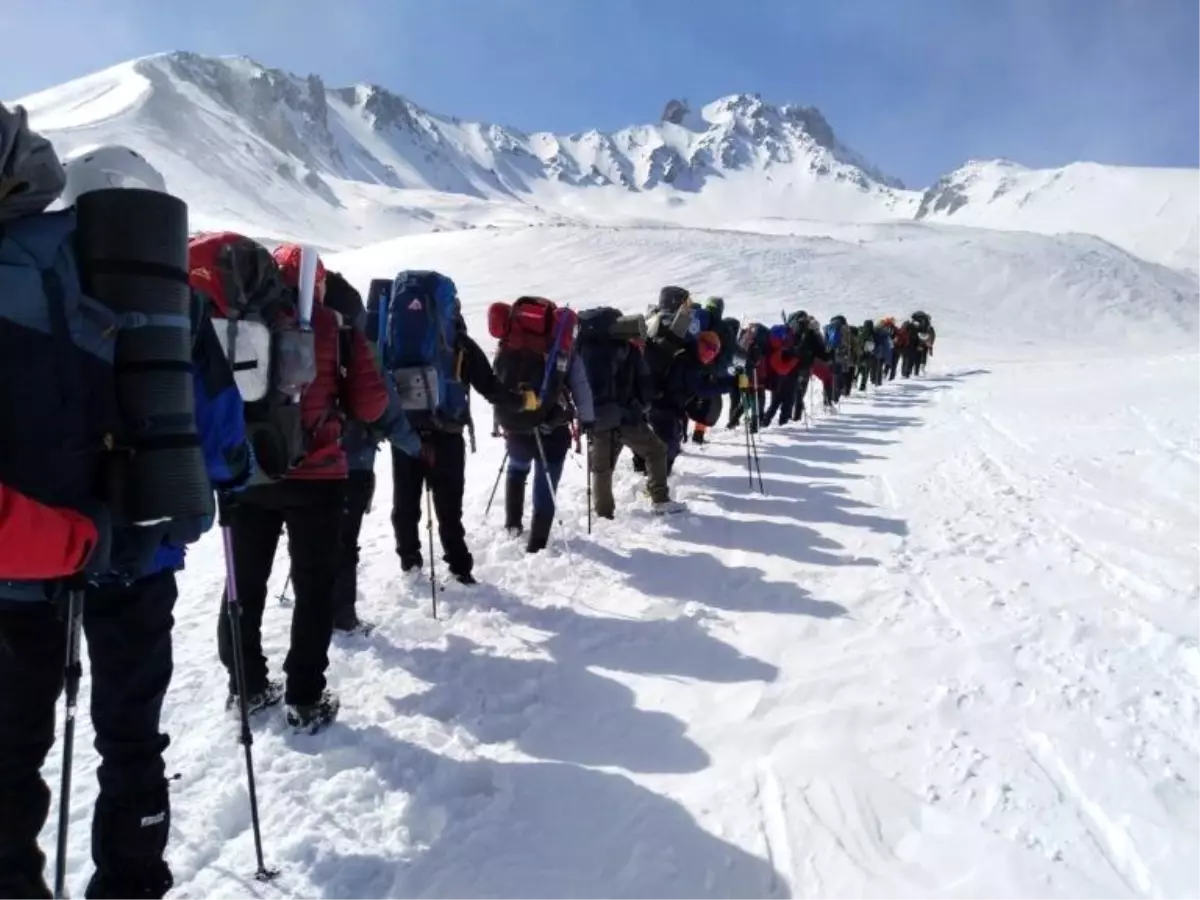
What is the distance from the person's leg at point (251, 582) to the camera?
3.90m

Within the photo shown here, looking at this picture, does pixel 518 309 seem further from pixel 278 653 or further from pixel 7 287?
pixel 7 287

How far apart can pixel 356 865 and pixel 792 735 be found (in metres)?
2.09

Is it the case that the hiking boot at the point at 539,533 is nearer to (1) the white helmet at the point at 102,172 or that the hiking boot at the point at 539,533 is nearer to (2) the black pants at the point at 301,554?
(2) the black pants at the point at 301,554

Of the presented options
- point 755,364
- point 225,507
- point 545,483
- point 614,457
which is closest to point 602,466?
point 614,457

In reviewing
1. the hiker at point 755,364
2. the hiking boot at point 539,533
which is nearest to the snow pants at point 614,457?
the hiking boot at point 539,533

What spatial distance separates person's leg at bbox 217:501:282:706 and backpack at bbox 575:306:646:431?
3815 millimetres

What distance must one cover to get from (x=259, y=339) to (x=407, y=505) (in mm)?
2917

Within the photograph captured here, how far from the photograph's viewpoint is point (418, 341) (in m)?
5.46

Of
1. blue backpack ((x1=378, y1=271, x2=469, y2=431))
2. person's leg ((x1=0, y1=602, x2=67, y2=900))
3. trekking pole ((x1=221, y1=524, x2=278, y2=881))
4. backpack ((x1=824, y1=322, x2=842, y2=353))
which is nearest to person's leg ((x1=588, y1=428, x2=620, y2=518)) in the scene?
blue backpack ((x1=378, y1=271, x2=469, y2=431))

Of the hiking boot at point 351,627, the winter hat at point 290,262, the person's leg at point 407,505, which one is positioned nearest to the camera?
the winter hat at point 290,262

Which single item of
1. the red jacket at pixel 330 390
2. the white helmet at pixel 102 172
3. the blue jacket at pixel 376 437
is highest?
the white helmet at pixel 102 172

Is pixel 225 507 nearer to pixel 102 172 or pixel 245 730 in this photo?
pixel 245 730

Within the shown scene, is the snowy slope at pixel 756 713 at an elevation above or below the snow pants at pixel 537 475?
below

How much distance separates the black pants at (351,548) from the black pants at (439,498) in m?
0.81
